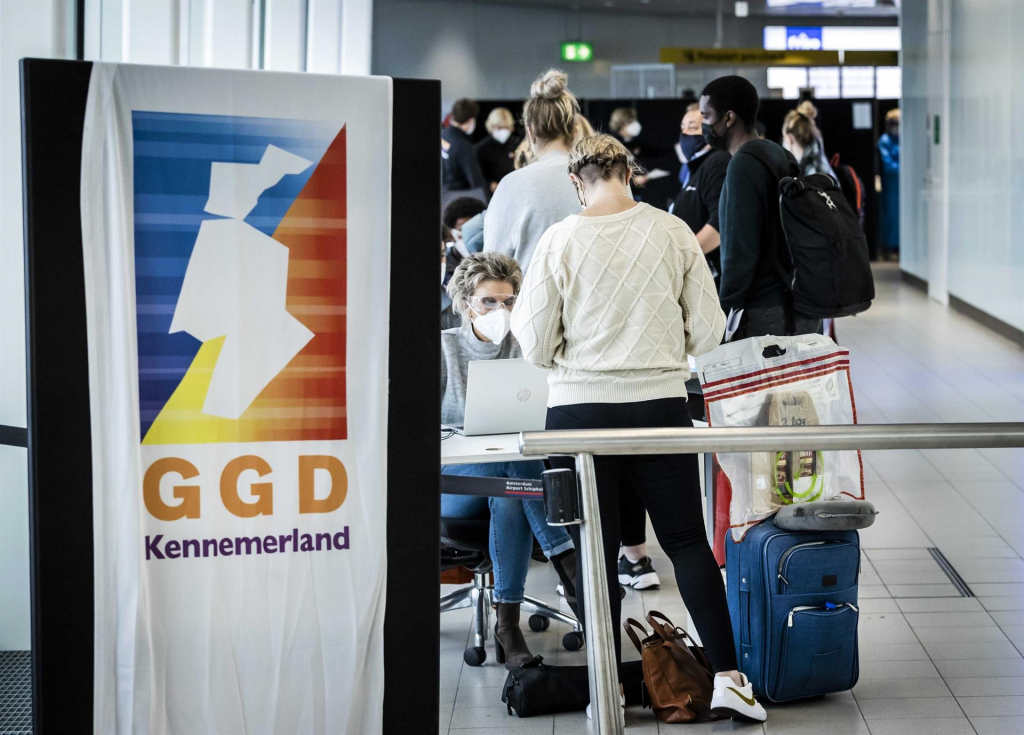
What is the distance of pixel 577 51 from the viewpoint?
1529cm

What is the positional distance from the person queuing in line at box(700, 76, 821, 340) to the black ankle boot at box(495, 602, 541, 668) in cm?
120

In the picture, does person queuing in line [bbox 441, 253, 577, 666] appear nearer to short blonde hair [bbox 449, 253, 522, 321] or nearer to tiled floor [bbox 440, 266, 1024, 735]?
short blonde hair [bbox 449, 253, 522, 321]

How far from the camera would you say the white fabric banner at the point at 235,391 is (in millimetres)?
1604

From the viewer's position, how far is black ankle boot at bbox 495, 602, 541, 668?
3012 millimetres

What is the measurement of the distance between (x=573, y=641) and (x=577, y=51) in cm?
1327

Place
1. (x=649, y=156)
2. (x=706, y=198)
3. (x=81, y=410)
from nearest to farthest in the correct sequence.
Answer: (x=81, y=410) → (x=706, y=198) → (x=649, y=156)

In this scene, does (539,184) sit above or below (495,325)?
above

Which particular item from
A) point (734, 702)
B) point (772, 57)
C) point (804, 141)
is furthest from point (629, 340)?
point (772, 57)

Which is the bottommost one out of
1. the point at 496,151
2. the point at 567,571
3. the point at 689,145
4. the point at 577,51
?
the point at 567,571

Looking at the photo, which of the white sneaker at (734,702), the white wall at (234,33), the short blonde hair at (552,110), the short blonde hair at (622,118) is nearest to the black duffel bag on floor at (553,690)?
the white sneaker at (734,702)

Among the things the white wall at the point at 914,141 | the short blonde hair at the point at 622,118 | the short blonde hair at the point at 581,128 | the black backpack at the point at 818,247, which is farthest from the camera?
the white wall at the point at 914,141

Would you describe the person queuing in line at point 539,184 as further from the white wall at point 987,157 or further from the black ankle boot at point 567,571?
the white wall at point 987,157

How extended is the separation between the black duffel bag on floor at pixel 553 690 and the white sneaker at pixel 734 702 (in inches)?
8.2

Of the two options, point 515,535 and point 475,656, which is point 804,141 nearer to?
point 515,535
